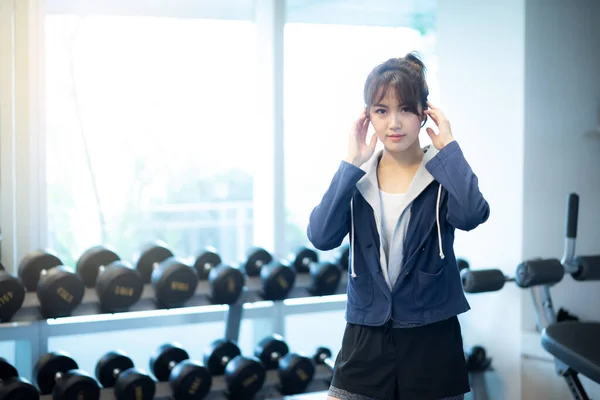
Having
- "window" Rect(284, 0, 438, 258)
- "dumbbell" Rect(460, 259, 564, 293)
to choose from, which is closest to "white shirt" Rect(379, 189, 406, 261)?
"dumbbell" Rect(460, 259, 564, 293)

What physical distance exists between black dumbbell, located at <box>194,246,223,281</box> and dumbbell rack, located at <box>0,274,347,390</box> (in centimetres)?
8

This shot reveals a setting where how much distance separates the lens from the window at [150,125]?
144 inches

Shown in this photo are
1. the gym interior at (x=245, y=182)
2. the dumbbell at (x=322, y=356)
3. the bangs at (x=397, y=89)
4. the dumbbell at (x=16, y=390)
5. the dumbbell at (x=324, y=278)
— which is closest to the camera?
the bangs at (x=397, y=89)

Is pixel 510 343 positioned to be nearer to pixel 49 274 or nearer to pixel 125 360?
pixel 125 360

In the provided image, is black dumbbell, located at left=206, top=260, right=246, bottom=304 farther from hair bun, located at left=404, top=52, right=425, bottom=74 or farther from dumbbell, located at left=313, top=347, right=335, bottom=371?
hair bun, located at left=404, top=52, right=425, bottom=74

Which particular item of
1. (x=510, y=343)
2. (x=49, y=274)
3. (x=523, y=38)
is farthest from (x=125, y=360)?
(x=523, y=38)

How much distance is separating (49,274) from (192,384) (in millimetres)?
655

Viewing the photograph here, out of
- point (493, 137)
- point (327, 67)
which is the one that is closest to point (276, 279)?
point (493, 137)

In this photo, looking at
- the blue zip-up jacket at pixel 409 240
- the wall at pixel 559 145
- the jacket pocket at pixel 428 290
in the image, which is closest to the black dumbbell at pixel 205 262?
the wall at pixel 559 145

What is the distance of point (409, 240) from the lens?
5.15 ft

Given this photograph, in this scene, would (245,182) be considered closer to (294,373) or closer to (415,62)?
(294,373)

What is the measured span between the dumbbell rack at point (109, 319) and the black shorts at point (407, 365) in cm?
132

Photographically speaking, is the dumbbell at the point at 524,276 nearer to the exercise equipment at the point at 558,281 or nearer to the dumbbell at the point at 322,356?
the exercise equipment at the point at 558,281

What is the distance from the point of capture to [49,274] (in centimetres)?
257
